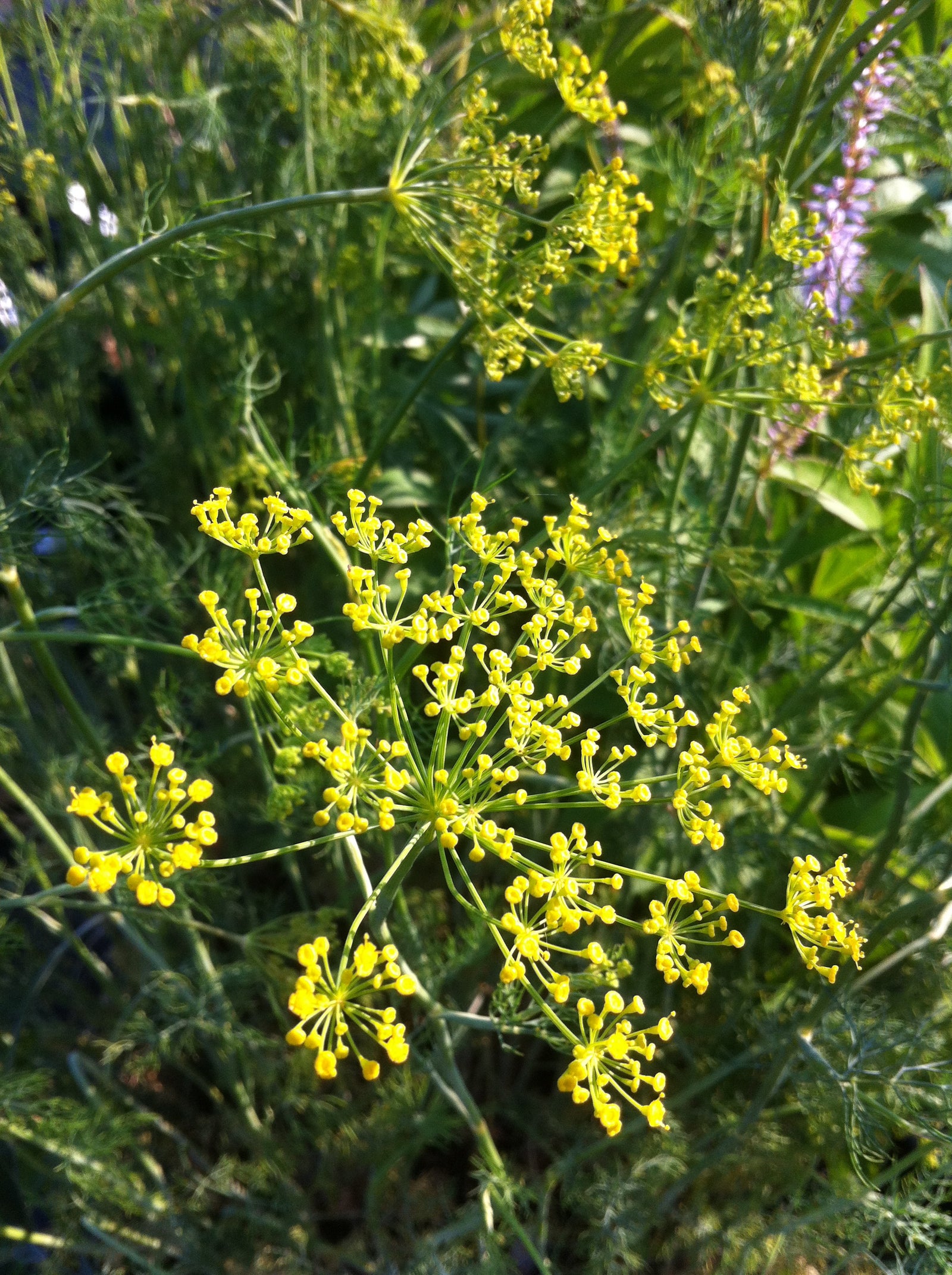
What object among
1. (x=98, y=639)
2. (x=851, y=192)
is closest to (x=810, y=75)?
(x=851, y=192)

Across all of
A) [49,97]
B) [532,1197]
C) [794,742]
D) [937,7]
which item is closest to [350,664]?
[532,1197]

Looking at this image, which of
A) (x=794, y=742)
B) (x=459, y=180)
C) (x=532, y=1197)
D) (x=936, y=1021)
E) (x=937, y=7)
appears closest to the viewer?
(x=459, y=180)

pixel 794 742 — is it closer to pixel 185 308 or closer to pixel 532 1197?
pixel 532 1197

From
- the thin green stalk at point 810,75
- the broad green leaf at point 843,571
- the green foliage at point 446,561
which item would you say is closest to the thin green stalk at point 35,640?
the green foliage at point 446,561

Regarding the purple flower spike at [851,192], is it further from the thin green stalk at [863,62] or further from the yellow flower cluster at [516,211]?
the yellow flower cluster at [516,211]

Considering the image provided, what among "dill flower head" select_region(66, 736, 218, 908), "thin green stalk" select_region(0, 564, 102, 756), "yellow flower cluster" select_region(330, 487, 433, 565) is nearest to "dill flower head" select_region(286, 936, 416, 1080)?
"dill flower head" select_region(66, 736, 218, 908)

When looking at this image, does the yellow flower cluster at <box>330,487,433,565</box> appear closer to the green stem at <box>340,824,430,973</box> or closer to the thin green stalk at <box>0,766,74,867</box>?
the green stem at <box>340,824,430,973</box>
